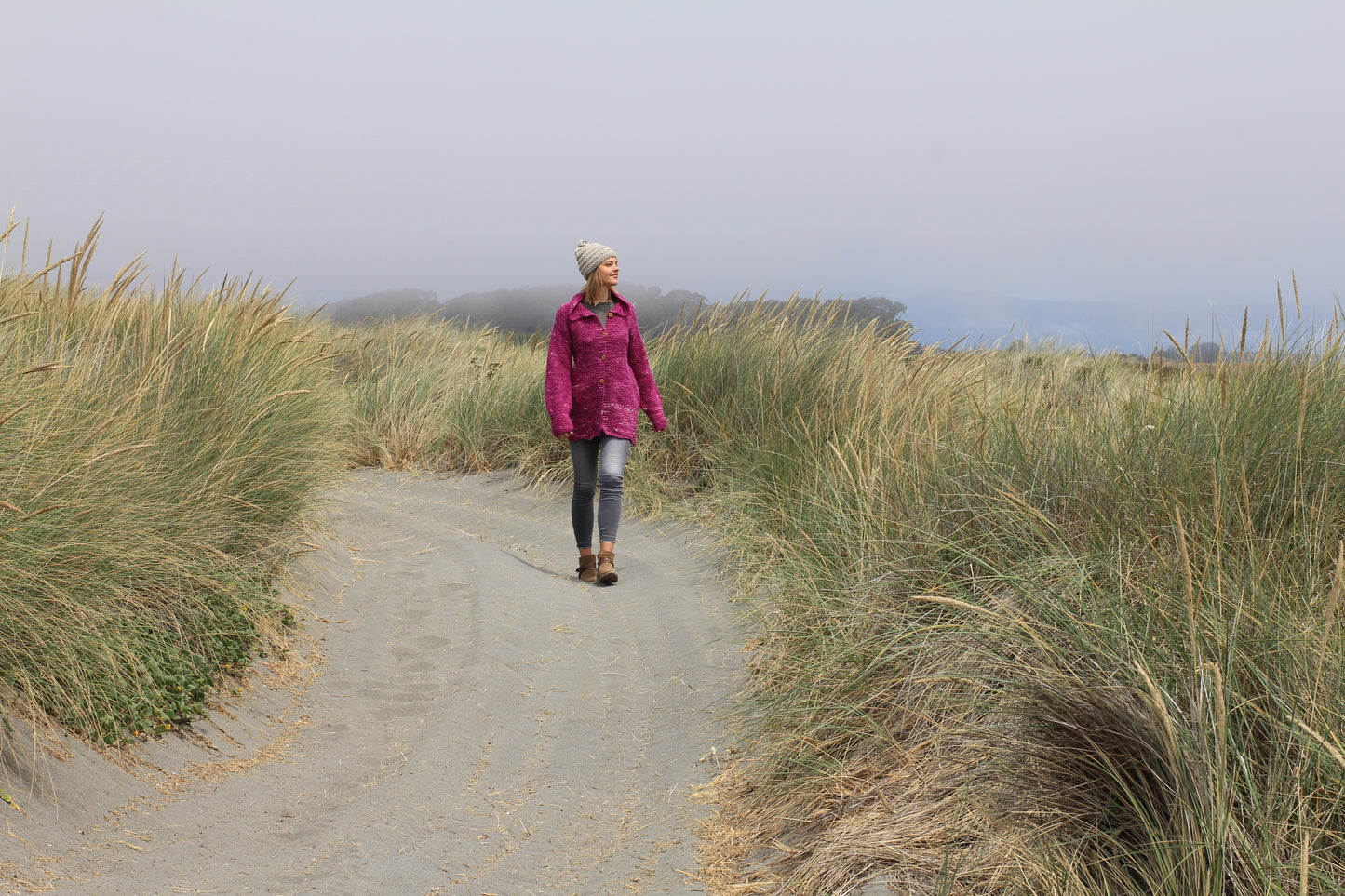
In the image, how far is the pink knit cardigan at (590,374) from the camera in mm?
6746

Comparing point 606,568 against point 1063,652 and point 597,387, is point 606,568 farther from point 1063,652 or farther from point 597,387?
point 1063,652

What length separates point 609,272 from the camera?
6.69m

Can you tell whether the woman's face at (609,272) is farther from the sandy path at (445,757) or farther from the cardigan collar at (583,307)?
the sandy path at (445,757)

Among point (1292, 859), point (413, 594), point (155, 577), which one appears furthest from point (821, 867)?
point (413, 594)

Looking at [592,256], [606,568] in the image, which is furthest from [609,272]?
[606,568]

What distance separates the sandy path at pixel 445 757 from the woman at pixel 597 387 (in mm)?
613

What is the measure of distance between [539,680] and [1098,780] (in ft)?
11.4

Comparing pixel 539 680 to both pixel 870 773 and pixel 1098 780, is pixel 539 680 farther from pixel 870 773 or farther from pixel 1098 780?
pixel 1098 780

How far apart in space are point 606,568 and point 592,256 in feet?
7.30

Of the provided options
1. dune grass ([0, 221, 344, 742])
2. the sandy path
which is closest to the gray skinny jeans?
the sandy path

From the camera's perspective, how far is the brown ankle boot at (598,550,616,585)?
6.76 m

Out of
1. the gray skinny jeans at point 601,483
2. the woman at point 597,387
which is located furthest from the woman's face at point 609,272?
the gray skinny jeans at point 601,483

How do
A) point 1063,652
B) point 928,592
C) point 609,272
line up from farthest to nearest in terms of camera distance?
point 609,272 < point 928,592 < point 1063,652

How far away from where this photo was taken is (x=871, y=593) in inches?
155
